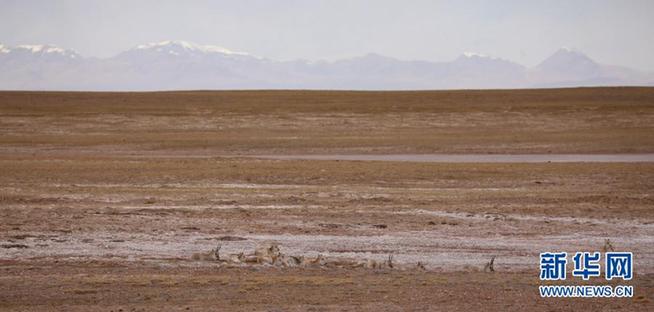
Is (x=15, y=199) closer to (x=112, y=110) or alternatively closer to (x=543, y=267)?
(x=543, y=267)

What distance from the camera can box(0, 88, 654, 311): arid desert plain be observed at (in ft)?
32.1

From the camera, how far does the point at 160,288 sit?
32.6 feet

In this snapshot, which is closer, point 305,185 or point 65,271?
point 65,271

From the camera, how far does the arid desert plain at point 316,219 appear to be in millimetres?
9797

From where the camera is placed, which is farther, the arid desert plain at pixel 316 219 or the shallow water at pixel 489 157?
the shallow water at pixel 489 157

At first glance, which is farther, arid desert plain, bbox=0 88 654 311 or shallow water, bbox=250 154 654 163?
shallow water, bbox=250 154 654 163

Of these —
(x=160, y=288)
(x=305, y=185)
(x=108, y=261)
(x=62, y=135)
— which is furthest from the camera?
(x=62, y=135)

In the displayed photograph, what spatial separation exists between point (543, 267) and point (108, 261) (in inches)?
228

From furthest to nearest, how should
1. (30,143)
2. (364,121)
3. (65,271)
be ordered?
(364,121) < (30,143) < (65,271)

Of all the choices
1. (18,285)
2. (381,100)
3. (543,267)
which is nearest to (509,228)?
(543,267)

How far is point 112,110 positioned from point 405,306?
40412 mm

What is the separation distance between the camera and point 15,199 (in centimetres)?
1731

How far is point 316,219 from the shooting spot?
15.4m

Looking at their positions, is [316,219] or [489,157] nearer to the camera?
[316,219]
